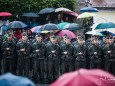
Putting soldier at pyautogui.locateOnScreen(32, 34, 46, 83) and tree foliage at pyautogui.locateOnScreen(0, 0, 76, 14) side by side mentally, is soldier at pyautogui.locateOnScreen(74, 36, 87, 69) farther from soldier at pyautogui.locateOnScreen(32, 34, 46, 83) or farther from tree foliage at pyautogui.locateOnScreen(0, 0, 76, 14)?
tree foliage at pyautogui.locateOnScreen(0, 0, 76, 14)

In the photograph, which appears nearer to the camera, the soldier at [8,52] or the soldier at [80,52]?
the soldier at [80,52]

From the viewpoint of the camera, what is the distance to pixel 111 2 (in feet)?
79.2

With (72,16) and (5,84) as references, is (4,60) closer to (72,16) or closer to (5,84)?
(72,16)

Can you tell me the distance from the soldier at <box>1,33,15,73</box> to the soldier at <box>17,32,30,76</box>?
0.27m

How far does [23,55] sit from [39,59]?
63 centimetres

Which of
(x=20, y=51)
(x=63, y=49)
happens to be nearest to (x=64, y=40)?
(x=63, y=49)

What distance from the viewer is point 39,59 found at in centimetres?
1489

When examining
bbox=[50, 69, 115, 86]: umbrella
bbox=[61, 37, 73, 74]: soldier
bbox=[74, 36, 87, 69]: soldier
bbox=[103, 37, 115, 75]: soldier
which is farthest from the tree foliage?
bbox=[50, 69, 115, 86]: umbrella

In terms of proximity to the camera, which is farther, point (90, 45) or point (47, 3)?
point (47, 3)

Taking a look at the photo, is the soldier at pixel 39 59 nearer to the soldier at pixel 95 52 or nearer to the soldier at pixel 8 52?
the soldier at pixel 8 52

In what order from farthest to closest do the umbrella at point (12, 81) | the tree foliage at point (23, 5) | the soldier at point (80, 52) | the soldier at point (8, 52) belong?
the tree foliage at point (23, 5) → the soldier at point (8, 52) → the soldier at point (80, 52) → the umbrella at point (12, 81)

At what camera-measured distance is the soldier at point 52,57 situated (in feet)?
48.2

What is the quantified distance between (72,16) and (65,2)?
1700 mm

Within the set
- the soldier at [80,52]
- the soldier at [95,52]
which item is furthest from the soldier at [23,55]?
Result: the soldier at [95,52]
